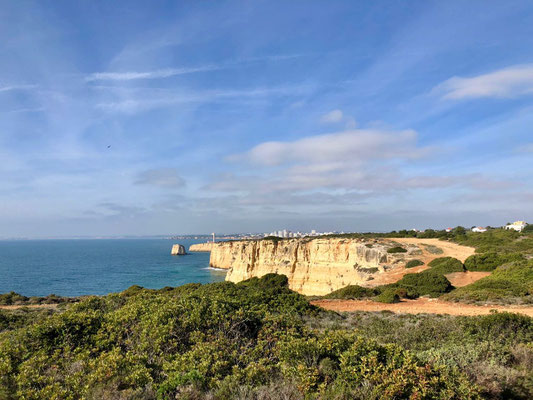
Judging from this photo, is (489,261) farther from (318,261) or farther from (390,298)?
(318,261)

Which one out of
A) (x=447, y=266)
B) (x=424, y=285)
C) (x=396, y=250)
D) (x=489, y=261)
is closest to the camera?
(x=424, y=285)

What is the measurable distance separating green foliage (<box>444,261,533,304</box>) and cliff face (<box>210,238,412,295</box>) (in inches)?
421

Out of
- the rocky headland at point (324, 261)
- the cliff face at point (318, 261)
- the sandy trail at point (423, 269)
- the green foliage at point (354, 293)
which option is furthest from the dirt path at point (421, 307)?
the cliff face at point (318, 261)

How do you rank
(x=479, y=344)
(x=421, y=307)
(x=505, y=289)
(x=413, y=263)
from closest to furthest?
(x=479, y=344) < (x=421, y=307) < (x=505, y=289) < (x=413, y=263)

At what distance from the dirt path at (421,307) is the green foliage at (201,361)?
11.3 m

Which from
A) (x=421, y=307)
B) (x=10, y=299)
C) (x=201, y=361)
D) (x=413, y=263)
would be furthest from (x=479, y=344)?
(x=10, y=299)

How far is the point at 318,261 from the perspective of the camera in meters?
45.5

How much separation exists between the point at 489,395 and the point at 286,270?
4426cm

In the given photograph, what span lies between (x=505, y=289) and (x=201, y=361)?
69.1 feet

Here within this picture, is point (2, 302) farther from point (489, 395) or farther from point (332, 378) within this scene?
point (489, 395)

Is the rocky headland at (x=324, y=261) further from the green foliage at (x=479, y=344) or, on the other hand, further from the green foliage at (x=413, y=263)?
the green foliage at (x=479, y=344)

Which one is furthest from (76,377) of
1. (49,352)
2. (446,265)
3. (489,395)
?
(446,265)

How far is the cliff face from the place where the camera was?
3750cm

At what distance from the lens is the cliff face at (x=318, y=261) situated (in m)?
37.5
